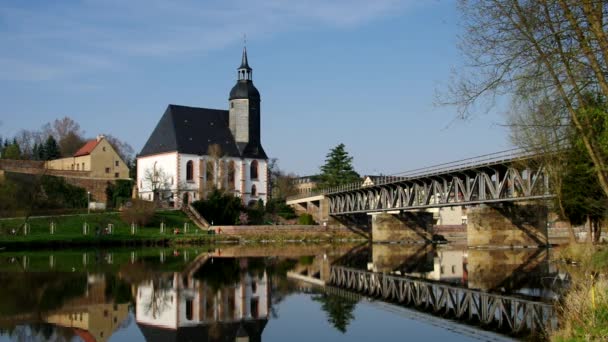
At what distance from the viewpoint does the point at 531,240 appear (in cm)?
5159

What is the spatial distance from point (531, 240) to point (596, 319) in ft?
134

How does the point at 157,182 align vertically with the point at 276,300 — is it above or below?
above

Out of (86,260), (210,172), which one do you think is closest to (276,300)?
(86,260)

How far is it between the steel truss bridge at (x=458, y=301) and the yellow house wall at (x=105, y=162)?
59.5 meters

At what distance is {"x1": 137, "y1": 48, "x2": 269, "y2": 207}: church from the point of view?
8619cm

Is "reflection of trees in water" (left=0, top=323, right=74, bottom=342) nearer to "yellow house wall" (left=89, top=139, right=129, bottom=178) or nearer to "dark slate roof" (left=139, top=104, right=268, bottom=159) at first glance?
"dark slate roof" (left=139, top=104, right=268, bottom=159)

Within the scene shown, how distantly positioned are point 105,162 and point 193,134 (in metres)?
11.2

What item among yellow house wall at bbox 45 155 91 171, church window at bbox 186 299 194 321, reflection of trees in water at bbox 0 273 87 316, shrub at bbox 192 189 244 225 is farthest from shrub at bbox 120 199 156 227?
church window at bbox 186 299 194 321

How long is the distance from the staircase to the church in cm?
902

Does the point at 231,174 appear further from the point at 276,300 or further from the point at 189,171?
the point at 276,300

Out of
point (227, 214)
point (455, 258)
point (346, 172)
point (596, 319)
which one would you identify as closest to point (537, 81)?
point (596, 319)

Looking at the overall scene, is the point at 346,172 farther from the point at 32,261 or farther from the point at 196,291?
the point at 196,291

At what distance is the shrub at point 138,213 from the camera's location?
65.6 meters

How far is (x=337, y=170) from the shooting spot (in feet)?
322
